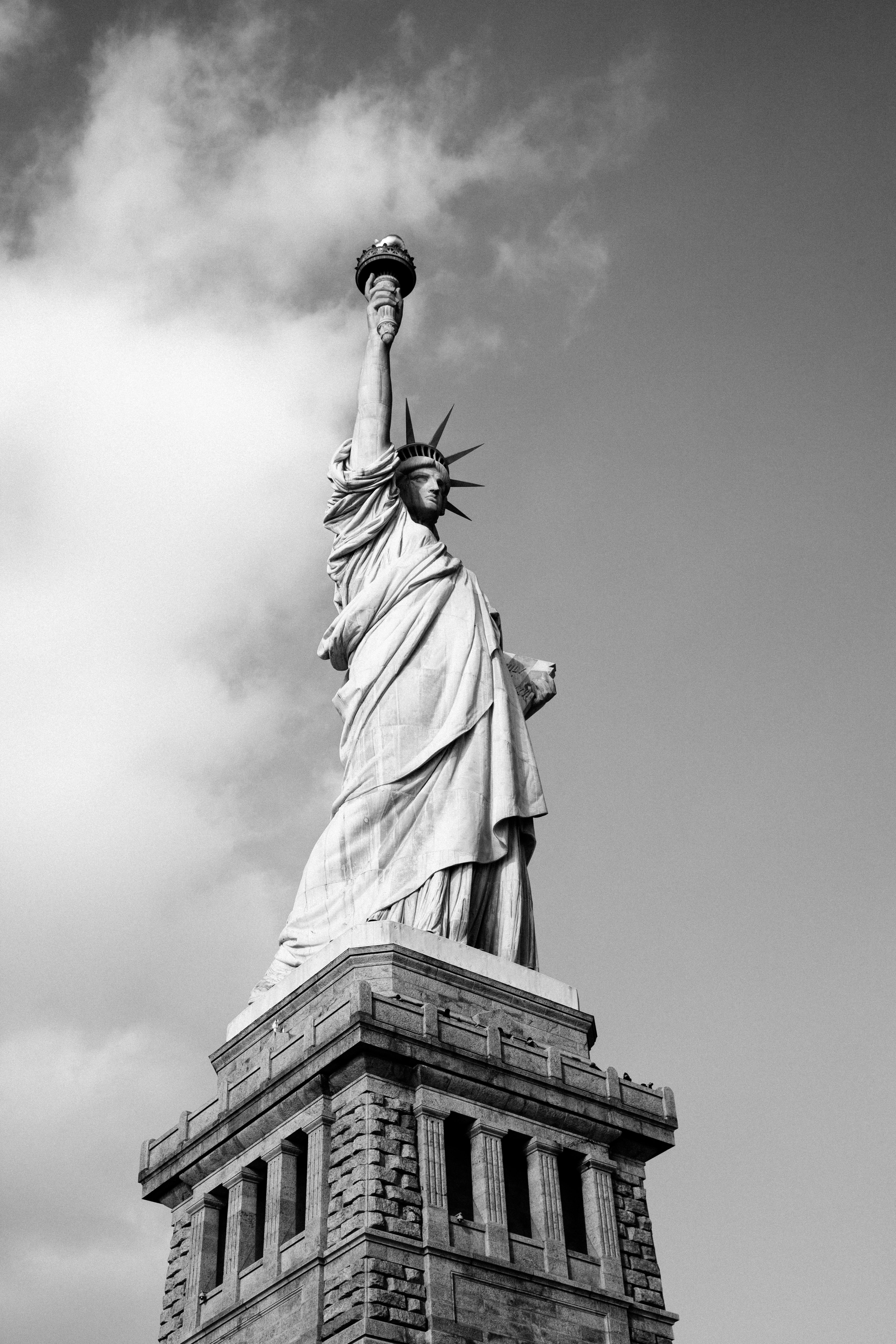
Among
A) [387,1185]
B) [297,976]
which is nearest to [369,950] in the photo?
[297,976]

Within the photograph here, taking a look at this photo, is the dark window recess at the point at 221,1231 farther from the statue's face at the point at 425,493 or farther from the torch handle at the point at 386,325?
the torch handle at the point at 386,325

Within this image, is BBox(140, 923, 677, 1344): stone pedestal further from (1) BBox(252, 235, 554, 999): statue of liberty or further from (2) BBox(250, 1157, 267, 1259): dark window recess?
(1) BBox(252, 235, 554, 999): statue of liberty

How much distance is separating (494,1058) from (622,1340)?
485cm

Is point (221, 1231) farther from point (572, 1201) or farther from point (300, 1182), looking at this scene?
point (572, 1201)

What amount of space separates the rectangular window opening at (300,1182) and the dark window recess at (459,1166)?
7.48 feet

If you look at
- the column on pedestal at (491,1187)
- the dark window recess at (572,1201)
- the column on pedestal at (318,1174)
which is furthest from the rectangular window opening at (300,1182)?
the dark window recess at (572,1201)

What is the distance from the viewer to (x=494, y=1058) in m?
30.7

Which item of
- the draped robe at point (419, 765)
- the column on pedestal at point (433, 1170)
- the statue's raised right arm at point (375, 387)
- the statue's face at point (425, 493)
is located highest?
the statue's raised right arm at point (375, 387)

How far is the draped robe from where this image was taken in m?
34.5

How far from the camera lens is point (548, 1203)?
30.0 metres

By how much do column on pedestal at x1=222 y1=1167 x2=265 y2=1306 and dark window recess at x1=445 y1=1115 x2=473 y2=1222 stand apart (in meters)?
3.43

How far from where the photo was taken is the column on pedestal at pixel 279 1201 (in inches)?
1141

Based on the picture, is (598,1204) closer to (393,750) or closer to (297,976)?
(297,976)

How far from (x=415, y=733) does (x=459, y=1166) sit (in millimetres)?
9478
